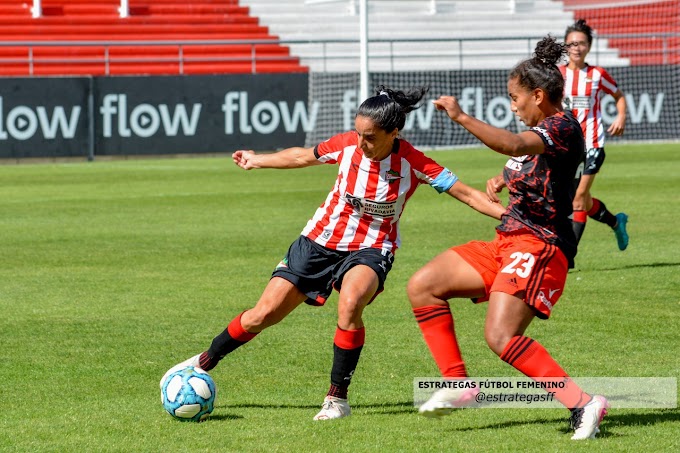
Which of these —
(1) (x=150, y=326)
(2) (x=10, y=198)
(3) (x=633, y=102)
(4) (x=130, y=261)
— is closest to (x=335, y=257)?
(1) (x=150, y=326)

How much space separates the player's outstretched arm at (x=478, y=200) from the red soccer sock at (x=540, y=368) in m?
0.68

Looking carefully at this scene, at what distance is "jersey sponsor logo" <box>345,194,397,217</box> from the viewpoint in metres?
5.85

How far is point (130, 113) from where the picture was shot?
2450cm

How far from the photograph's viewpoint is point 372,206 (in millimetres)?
5863

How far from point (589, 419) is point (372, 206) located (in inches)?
59.8

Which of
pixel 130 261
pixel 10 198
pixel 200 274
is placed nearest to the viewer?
pixel 200 274

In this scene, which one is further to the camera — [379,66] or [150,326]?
[379,66]

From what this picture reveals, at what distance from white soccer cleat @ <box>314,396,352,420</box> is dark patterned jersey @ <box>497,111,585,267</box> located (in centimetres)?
115

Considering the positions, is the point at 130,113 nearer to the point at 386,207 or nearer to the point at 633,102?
the point at 633,102

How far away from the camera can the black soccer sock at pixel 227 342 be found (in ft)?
19.6

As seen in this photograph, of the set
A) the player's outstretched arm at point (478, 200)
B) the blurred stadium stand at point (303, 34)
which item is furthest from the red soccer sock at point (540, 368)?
the blurred stadium stand at point (303, 34)

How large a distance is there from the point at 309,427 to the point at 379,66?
25.0 metres

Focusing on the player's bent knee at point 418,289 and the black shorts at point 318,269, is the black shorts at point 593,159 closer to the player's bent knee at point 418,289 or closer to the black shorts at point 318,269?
the black shorts at point 318,269

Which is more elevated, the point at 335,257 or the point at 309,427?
the point at 335,257
